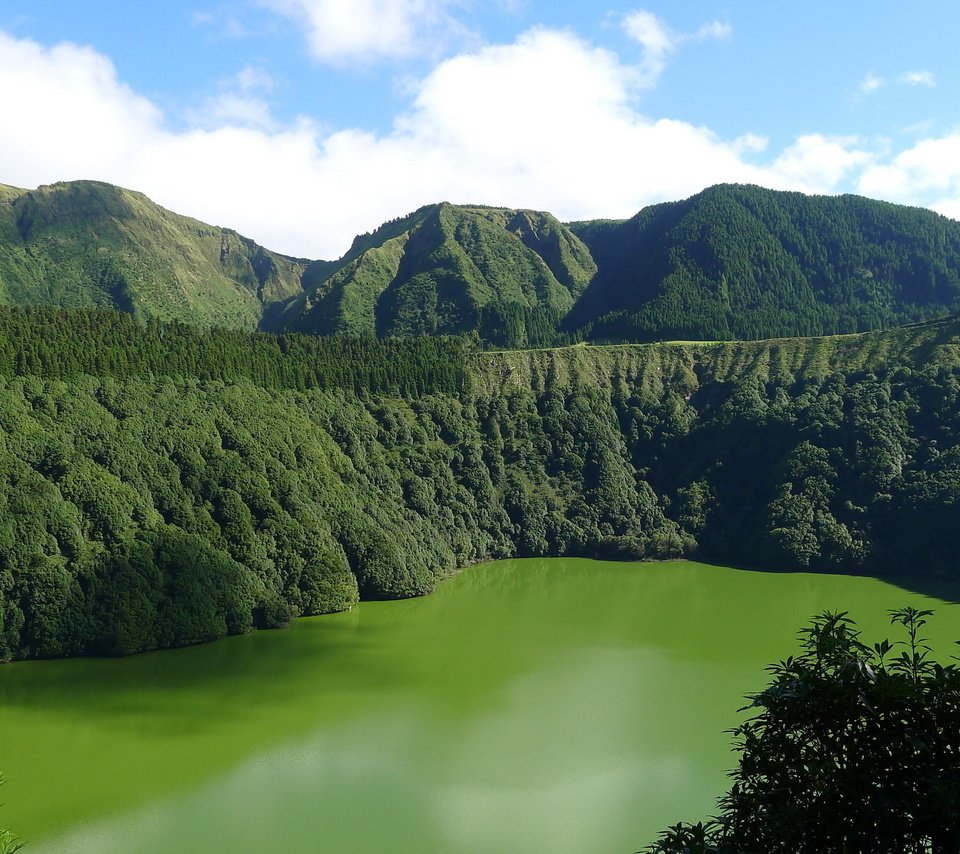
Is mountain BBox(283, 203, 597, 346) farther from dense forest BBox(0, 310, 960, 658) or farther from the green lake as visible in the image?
the green lake

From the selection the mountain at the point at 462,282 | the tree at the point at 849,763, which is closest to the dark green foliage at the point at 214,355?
the mountain at the point at 462,282

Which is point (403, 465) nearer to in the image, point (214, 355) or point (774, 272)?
point (214, 355)

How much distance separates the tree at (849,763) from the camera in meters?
7.47

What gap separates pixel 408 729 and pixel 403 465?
3552 cm

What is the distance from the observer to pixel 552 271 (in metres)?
148

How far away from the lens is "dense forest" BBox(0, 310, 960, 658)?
160 feet

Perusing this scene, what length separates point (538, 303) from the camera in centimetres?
13638

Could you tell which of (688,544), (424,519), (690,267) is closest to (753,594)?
(688,544)

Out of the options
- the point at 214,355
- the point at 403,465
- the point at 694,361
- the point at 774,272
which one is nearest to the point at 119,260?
the point at 214,355

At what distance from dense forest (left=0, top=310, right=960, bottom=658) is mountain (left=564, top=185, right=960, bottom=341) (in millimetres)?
25933

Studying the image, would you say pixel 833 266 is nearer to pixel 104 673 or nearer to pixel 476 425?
pixel 476 425

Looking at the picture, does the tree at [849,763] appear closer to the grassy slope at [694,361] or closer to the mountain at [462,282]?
the grassy slope at [694,361]

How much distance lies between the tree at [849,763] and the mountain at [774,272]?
9965 centimetres

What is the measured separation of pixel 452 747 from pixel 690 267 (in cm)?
10239
